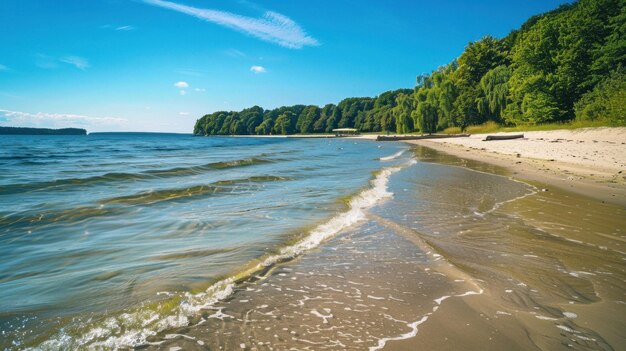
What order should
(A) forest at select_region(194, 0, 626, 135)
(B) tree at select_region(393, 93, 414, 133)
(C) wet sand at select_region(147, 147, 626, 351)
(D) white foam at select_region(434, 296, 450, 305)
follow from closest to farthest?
(C) wet sand at select_region(147, 147, 626, 351) < (D) white foam at select_region(434, 296, 450, 305) < (A) forest at select_region(194, 0, 626, 135) < (B) tree at select_region(393, 93, 414, 133)

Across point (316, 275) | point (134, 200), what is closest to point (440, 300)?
point (316, 275)

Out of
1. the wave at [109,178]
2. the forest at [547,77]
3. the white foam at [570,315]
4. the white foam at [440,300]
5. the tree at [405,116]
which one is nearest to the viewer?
the white foam at [570,315]

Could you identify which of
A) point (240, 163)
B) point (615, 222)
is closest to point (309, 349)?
point (615, 222)

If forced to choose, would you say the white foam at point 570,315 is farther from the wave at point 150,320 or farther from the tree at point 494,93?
the tree at point 494,93

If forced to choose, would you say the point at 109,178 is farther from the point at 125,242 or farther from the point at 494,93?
the point at 494,93

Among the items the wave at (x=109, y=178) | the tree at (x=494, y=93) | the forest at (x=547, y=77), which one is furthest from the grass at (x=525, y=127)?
the wave at (x=109, y=178)

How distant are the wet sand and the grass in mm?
26611

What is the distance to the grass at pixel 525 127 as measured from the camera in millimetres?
26517

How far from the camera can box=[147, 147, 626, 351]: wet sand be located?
8.46 feet

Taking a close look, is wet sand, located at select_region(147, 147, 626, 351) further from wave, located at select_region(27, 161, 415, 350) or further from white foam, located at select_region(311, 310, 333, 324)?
wave, located at select_region(27, 161, 415, 350)

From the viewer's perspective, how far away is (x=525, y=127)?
1585 inches

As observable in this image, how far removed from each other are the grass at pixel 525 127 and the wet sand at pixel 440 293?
2661 cm

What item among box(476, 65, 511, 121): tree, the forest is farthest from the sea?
box(476, 65, 511, 121): tree

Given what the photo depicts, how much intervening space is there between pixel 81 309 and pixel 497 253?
524cm
